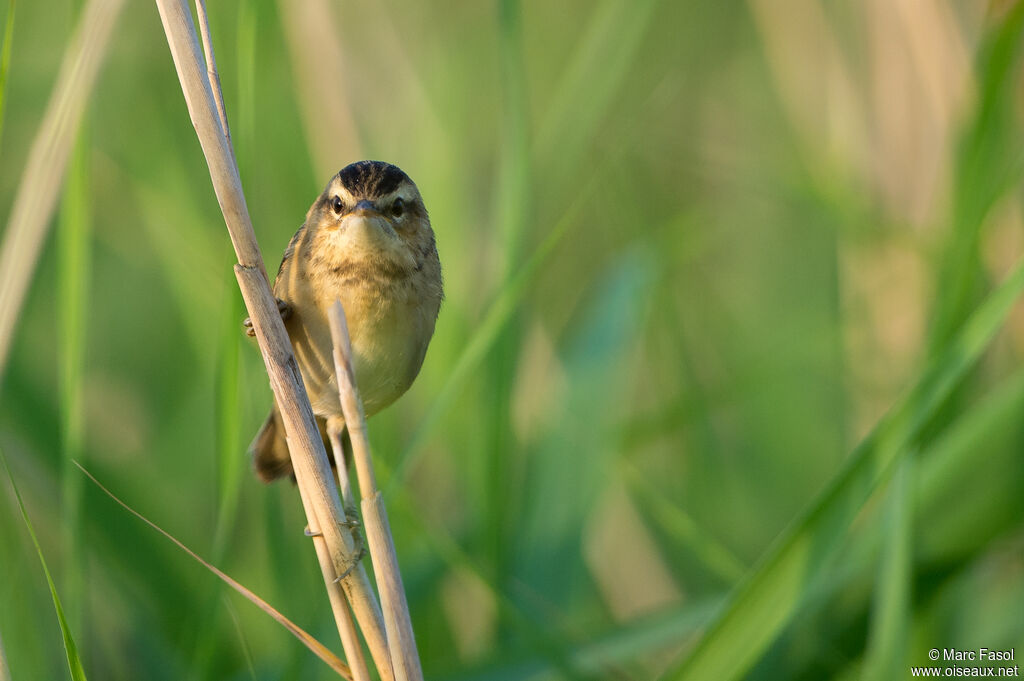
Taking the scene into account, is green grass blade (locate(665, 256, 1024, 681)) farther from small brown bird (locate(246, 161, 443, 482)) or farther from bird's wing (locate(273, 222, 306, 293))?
bird's wing (locate(273, 222, 306, 293))

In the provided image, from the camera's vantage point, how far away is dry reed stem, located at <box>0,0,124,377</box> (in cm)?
170

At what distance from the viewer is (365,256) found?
2.21 m

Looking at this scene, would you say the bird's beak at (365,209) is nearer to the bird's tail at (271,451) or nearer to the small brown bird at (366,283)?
the small brown bird at (366,283)

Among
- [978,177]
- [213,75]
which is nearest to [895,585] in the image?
[978,177]

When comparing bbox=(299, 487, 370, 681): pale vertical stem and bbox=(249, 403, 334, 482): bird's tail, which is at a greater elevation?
bbox=(249, 403, 334, 482): bird's tail

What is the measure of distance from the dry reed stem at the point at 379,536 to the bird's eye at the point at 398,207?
0.75 metres

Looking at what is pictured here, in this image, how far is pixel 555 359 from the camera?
11.1 feet

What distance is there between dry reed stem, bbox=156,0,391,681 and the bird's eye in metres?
0.72

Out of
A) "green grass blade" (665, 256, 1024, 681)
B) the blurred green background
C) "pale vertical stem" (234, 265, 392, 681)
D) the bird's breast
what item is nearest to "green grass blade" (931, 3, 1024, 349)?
the blurred green background

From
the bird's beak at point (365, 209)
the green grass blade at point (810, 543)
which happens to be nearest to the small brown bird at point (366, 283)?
the bird's beak at point (365, 209)

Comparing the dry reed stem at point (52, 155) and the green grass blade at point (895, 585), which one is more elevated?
the dry reed stem at point (52, 155)

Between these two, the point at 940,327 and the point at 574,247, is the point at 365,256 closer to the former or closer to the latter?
the point at 940,327

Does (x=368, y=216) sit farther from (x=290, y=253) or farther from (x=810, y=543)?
(x=810, y=543)

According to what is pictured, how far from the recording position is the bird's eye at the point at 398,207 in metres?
2.30
